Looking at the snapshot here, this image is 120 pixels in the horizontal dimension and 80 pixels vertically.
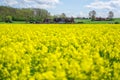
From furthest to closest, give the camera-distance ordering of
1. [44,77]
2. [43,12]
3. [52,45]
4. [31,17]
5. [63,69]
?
1. [43,12]
2. [31,17]
3. [52,45]
4. [63,69]
5. [44,77]

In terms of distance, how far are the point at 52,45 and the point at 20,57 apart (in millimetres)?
3976

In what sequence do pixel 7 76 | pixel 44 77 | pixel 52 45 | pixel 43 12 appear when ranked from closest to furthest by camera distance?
pixel 44 77 < pixel 7 76 < pixel 52 45 < pixel 43 12

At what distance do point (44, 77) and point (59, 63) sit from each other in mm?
1171

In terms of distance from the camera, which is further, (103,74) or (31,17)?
(31,17)

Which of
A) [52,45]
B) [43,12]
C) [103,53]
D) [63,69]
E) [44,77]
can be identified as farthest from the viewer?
[43,12]


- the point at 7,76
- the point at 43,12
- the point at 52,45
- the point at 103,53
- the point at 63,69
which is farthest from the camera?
the point at 43,12

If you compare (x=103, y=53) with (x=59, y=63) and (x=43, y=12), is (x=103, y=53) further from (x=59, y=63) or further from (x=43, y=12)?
(x=43, y=12)

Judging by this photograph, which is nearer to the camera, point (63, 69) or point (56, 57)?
point (63, 69)

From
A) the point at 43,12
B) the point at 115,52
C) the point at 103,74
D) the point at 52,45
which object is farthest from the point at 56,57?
the point at 43,12

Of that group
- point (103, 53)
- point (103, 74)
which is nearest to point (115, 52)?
point (103, 53)

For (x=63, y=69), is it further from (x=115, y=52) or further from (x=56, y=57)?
(x=115, y=52)

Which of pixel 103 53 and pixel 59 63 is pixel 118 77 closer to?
pixel 59 63

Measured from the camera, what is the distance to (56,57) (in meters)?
8.09

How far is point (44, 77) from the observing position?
6156 millimetres
